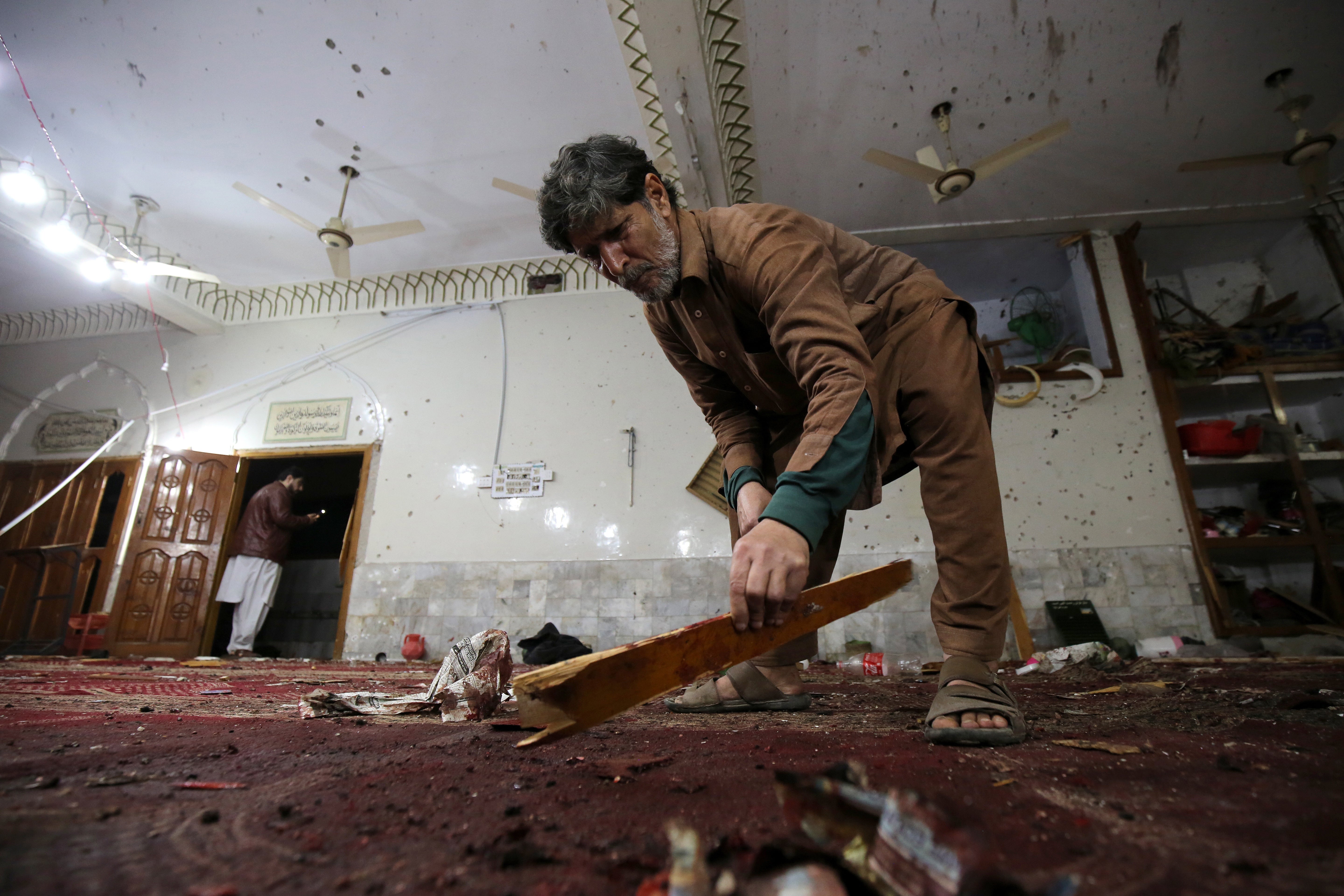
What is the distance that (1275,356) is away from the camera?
4.32m

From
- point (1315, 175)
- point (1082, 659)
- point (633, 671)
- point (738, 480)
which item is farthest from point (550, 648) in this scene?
point (1315, 175)

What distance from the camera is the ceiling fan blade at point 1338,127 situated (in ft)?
11.1

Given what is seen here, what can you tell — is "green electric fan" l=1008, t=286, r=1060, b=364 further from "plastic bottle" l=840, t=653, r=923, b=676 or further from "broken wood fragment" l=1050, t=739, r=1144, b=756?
"broken wood fragment" l=1050, t=739, r=1144, b=756

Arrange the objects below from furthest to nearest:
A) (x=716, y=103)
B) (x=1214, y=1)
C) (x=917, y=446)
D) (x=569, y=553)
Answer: (x=569, y=553) < (x=716, y=103) < (x=1214, y=1) < (x=917, y=446)

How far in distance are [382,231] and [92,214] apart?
2877 mm

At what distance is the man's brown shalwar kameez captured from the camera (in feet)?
3.39

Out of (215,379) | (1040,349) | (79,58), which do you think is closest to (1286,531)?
(1040,349)

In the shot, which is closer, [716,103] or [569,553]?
[716,103]

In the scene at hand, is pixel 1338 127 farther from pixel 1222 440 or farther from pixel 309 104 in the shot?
pixel 309 104

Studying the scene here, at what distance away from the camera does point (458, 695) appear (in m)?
1.35

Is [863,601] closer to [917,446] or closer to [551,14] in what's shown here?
[917,446]

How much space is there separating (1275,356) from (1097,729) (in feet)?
16.6

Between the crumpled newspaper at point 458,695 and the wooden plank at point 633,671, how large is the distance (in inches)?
24.8

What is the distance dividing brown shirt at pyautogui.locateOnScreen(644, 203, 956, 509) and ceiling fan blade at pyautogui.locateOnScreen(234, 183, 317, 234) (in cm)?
366
